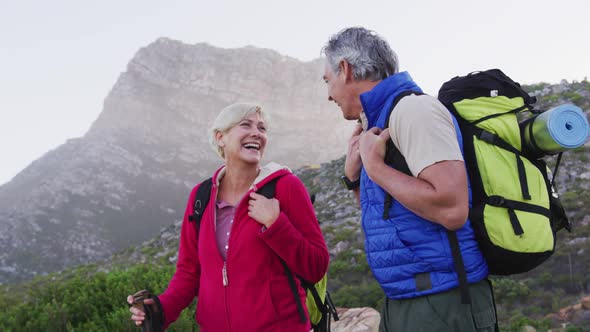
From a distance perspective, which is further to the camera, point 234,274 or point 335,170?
point 335,170

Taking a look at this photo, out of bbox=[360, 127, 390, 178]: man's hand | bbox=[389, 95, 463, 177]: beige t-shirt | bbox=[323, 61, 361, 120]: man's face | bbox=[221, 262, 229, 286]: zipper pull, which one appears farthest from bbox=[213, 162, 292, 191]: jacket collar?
bbox=[389, 95, 463, 177]: beige t-shirt

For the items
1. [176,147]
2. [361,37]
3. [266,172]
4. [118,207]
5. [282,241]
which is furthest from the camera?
[176,147]

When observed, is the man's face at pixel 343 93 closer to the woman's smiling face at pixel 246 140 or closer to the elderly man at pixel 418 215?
the elderly man at pixel 418 215

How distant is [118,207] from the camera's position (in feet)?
180

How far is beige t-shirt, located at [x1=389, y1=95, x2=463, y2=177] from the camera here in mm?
1594

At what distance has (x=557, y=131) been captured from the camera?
5.41 ft

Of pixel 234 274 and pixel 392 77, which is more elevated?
pixel 392 77

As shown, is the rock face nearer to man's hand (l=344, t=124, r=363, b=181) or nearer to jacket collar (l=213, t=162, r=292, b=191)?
jacket collar (l=213, t=162, r=292, b=191)

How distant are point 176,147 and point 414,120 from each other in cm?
8073

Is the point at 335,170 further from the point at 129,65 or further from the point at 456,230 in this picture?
the point at 129,65

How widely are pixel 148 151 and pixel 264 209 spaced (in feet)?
252

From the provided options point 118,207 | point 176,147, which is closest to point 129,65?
point 176,147

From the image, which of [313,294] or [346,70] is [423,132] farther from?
[313,294]

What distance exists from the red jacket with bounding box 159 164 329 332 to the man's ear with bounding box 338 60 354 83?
0.77m
